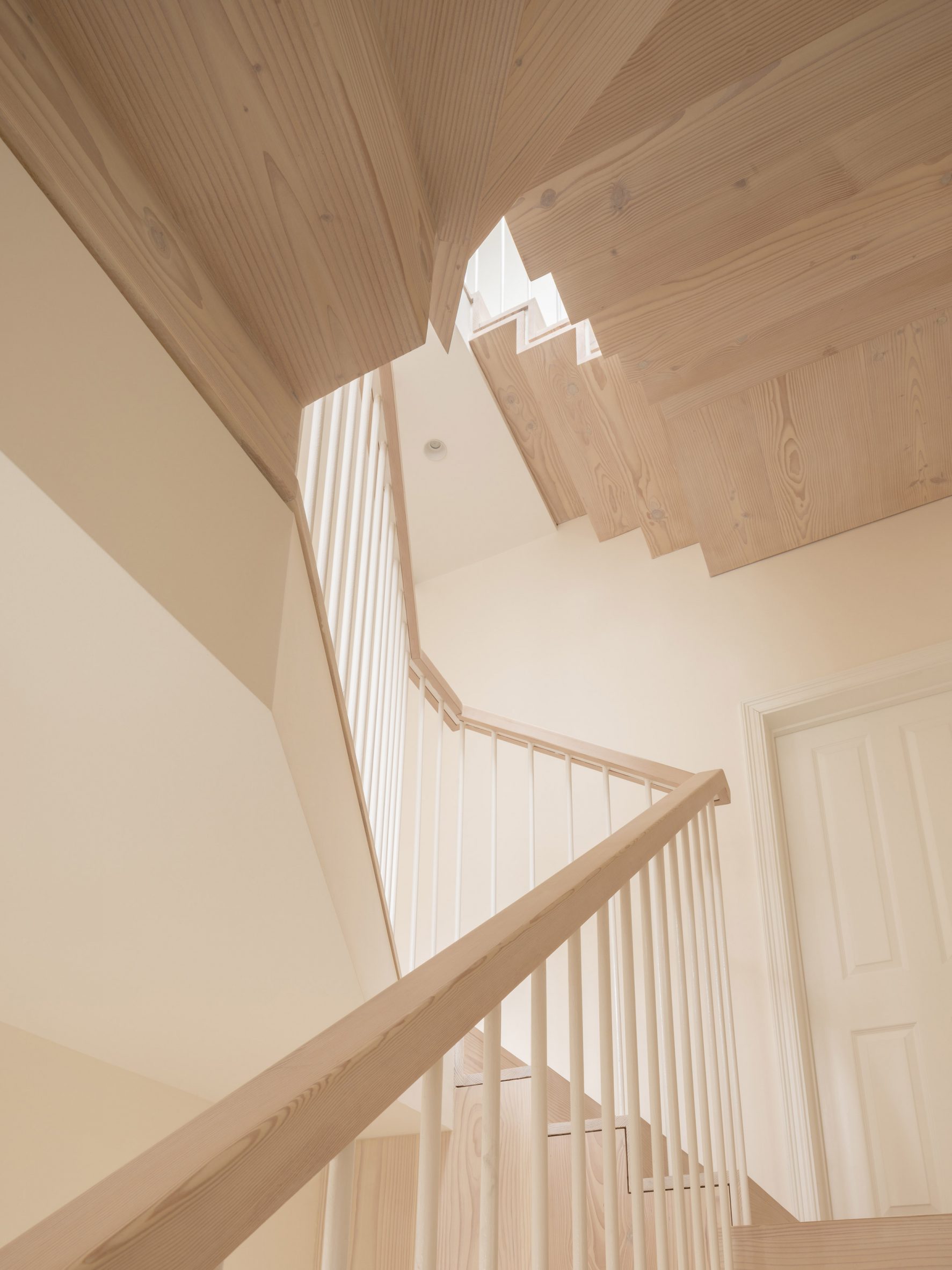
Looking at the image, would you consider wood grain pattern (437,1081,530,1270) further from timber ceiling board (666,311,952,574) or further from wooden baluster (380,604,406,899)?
timber ceiling board (666,311,952,574)

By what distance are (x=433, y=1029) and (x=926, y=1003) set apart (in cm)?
266

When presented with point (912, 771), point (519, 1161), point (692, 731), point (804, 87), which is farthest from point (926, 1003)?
point (804, 87)

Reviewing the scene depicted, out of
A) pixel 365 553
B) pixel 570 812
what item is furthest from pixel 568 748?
pixel 365 553

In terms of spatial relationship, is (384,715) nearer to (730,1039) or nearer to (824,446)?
(730,1039)

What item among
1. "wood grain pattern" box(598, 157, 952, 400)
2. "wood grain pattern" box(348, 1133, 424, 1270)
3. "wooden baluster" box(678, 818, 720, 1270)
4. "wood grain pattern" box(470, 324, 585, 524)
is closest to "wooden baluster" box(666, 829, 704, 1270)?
"wooden baluster" box(678, 818, 720, 1270)

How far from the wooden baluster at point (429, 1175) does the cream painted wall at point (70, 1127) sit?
1643 millimetres

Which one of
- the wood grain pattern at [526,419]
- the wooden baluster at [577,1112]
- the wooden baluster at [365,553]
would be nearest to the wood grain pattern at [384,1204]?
the wooden baluster at [365,553]

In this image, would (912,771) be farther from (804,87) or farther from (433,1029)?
(433,1029)

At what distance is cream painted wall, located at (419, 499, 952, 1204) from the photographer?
3354 mm

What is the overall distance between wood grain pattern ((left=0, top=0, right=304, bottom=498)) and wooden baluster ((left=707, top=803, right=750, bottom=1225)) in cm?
125

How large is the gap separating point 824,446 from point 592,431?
95cm

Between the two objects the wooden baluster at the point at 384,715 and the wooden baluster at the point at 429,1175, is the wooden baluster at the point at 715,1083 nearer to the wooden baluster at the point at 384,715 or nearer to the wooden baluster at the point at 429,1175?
the wooden baluster at the point at 384,715

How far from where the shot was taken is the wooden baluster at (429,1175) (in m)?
0.73

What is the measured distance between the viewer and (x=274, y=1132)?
599 mm
